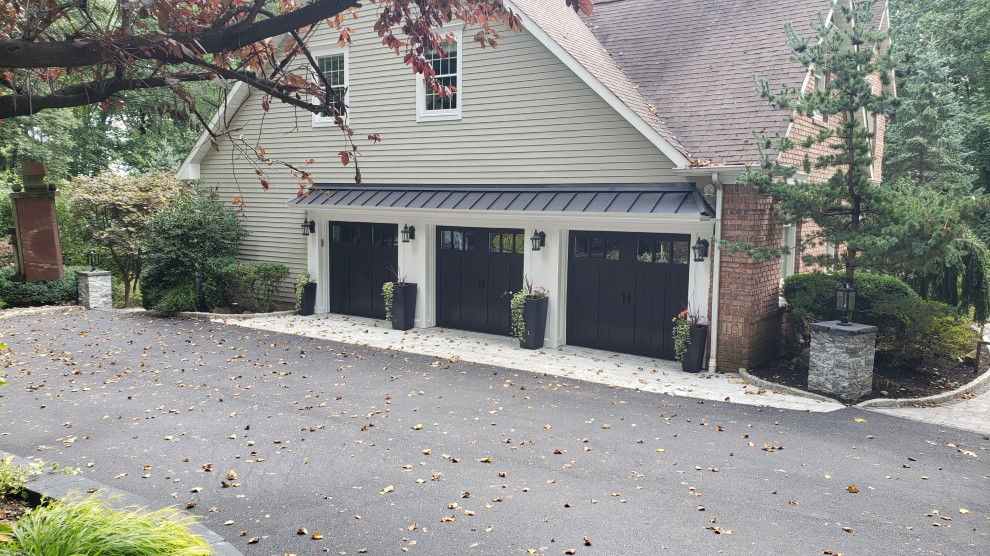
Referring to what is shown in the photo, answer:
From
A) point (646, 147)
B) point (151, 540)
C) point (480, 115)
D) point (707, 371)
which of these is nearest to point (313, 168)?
point (480, 115)

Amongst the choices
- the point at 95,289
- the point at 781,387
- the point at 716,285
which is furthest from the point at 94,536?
the point at 95,289

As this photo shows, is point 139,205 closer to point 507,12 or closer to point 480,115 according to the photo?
point 480,115

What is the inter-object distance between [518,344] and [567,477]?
676 cm

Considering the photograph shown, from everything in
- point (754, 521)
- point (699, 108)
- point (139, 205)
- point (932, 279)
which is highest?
point (699, 108)

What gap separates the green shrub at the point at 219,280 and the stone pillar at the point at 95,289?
312 centimetres

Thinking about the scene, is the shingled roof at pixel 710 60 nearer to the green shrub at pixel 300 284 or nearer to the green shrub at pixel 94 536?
the green shrub at pixel 300 284

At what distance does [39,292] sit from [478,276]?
1186 centimetres

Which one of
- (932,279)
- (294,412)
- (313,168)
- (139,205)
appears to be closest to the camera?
(294,412)

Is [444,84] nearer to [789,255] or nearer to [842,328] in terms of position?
[789,255]

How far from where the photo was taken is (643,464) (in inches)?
300

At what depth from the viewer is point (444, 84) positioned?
47.8 ft

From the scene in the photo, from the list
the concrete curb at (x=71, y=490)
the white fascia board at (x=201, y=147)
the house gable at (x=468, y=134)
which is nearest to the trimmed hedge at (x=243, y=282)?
the house gable at (x=468, y=134)

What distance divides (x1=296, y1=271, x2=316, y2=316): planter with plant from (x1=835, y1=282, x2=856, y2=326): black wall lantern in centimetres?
1162

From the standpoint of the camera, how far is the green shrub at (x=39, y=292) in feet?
58.9
